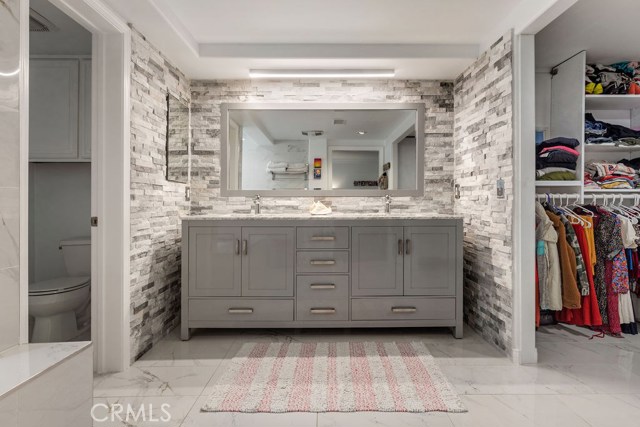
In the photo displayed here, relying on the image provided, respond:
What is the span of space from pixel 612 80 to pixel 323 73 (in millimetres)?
2495

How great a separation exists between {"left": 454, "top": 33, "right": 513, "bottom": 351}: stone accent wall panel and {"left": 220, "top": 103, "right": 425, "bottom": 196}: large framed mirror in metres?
0.42

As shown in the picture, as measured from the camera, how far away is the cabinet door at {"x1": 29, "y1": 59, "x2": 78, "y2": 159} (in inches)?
116

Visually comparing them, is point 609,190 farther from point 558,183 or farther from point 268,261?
point 268,261

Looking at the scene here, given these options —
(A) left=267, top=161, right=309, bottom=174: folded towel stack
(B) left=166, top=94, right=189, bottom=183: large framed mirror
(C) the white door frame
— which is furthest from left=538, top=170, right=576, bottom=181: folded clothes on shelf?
(C) the white door frame

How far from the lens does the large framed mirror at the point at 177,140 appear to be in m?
2.88

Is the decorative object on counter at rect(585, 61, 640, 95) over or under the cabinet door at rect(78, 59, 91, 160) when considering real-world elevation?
over

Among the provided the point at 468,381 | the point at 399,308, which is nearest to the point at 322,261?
the point at 399,308

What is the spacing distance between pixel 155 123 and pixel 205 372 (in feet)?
5.77

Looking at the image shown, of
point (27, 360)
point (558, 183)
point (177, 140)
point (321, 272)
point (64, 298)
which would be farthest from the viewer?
point (177, 140)

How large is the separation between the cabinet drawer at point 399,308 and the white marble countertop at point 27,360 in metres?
1.83

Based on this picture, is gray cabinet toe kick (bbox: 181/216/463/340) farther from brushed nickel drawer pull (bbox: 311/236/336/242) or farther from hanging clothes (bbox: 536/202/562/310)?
hanging clothes (bbox: 536/202/562/310)

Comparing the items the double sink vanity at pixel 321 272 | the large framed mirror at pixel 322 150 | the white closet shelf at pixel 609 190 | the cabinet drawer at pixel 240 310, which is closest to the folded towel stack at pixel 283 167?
the large framed mirror at pixel 322 150

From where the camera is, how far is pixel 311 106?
3.31 metres

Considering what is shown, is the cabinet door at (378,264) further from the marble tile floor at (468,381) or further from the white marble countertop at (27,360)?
the white marble countertop at (27,360)
